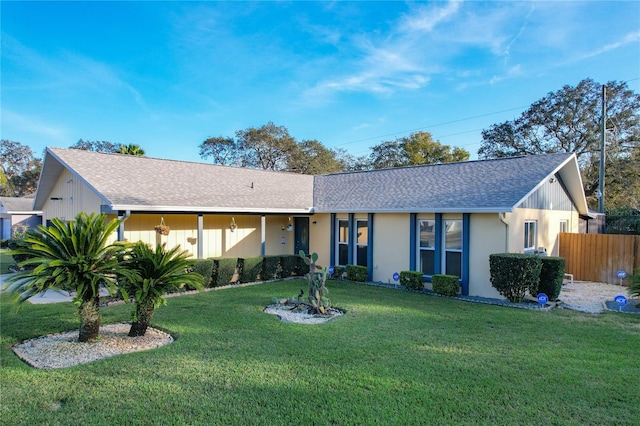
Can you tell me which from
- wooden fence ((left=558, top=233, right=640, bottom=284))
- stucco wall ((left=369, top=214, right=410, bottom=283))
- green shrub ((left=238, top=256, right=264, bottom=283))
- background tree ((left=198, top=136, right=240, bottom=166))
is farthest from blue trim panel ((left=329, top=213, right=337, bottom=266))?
background tree ((left=198, top=136, right=240, bottom=166))

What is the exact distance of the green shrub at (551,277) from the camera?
9312 millimetres

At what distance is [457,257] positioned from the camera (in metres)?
10.9

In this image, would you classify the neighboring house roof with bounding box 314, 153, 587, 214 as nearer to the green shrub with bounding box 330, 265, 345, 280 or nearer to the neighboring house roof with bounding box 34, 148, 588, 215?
the neighboring house roof with bounding box 34, 148, 588, 215

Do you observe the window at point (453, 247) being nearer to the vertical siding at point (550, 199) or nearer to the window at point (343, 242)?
the vertical siding at point (550, 199)

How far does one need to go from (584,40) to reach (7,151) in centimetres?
6020

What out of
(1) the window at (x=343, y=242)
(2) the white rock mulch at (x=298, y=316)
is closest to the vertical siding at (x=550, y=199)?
Result: (1) the window at (x=343, y=242)

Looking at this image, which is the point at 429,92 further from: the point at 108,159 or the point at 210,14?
the point at 108,159

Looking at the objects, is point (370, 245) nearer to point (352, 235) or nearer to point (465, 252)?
point (352, 235)

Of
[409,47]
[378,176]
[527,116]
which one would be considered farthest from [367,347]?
[527,116]

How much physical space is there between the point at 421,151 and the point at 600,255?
22.6m

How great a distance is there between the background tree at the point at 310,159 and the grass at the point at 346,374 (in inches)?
1216

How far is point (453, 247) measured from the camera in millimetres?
10992

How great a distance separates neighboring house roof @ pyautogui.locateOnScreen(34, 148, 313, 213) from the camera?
1023cm

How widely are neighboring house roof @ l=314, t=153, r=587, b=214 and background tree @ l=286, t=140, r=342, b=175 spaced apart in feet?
71.7
